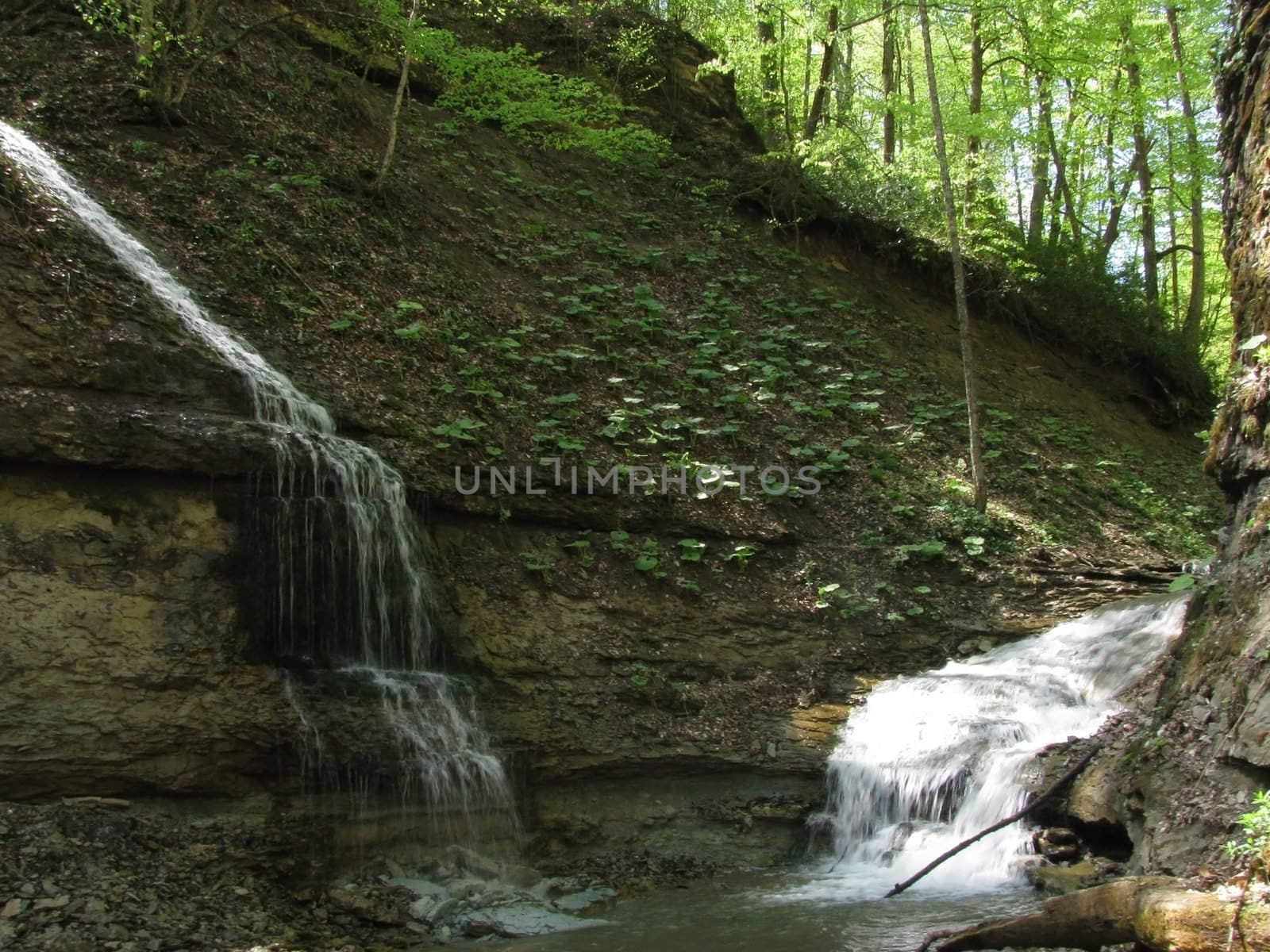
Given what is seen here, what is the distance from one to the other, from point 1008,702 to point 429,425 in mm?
5590

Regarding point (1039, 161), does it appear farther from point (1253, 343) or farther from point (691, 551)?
point (1253, 343)

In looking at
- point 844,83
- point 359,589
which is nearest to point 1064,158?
point 844,83

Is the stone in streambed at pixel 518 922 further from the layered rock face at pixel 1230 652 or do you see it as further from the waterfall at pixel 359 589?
the layered rock face at pixel 1230 652

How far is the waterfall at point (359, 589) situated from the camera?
7.05m

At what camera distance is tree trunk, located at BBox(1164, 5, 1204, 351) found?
1681cm

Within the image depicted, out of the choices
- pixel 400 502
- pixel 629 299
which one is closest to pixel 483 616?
pixel 400 502

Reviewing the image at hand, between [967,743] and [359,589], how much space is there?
4861 millimetres

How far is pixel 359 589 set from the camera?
25.0 feet

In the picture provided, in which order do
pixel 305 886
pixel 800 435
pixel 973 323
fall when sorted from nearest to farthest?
pixel 305 886
pixel 800 435
pixel 973 323

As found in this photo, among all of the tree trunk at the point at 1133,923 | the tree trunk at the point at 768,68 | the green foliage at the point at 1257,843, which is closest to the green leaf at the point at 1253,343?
the green foliage at the point at 1257,843

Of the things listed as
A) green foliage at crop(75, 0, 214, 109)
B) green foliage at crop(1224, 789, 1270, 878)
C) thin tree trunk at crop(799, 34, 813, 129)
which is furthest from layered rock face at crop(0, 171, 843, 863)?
thin tree trunk at crop(799, 34, 813, 129)

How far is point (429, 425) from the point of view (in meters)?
9.18

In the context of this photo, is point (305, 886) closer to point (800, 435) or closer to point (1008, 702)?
point (1008, 702)

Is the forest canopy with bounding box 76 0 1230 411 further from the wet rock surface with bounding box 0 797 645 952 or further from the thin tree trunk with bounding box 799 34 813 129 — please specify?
the wet rock surface with bounding box 0 797 645 952
